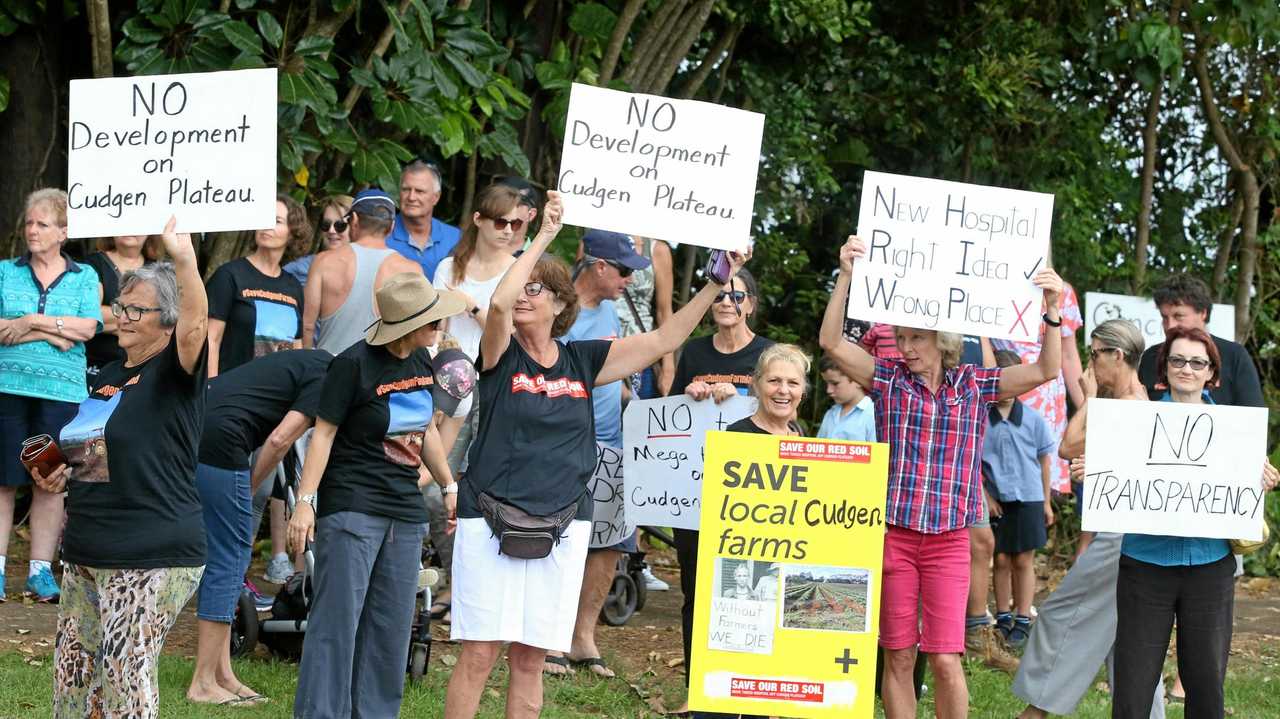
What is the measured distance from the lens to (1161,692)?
6070 mm

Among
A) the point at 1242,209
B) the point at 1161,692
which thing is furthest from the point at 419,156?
the point at 1242,209

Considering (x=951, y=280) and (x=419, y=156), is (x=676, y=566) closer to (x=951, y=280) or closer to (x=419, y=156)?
(x=419, y=156)

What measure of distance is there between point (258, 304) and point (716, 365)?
2.23 meters

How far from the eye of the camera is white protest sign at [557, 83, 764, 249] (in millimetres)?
5598

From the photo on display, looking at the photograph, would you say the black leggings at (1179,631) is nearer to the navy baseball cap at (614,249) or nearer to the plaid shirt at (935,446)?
the plaid shirt at (935,446)

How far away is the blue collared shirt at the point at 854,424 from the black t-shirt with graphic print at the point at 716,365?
1088 millimetres

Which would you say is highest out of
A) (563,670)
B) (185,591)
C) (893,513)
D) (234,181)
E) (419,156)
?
(419,156)

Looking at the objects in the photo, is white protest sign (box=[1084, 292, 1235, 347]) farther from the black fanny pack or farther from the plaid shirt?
the black fanny pack

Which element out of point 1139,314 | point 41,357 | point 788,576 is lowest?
point 788,576

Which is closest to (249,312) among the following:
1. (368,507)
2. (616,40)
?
(368,507)

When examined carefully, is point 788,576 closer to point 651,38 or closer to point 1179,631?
point 1179,631

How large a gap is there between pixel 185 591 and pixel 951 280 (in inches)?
115

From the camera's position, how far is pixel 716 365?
6.62m

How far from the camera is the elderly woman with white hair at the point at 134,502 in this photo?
4773mm
